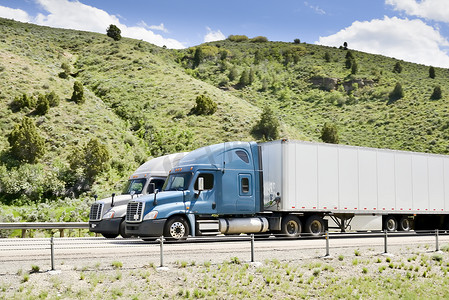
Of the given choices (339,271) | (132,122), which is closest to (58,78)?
(132,122)

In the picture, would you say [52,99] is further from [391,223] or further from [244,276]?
[244,276]

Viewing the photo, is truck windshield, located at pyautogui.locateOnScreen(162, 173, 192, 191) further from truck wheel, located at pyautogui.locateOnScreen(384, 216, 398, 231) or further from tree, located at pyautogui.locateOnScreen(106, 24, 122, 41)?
tree, located at pyautogui.locateOnScreen(106, 24, 122, 41)

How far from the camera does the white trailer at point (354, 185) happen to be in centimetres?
2108

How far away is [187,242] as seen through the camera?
1875 centimetres

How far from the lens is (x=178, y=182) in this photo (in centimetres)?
1948

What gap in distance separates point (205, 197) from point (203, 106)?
4463cm

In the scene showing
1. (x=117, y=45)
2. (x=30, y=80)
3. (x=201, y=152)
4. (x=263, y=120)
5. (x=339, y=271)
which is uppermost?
(x=117, y=45)

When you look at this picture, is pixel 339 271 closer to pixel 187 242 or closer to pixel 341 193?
pixel 187 242

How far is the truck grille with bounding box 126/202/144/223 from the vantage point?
18.3 metres

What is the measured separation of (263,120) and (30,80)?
27523 mm

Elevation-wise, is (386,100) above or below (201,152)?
above

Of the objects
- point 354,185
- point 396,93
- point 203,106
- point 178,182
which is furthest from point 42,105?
point 396,93

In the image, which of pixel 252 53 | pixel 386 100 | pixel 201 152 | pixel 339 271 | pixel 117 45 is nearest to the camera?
pixel 339 271

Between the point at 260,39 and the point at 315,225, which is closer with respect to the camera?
the point at 315,225
